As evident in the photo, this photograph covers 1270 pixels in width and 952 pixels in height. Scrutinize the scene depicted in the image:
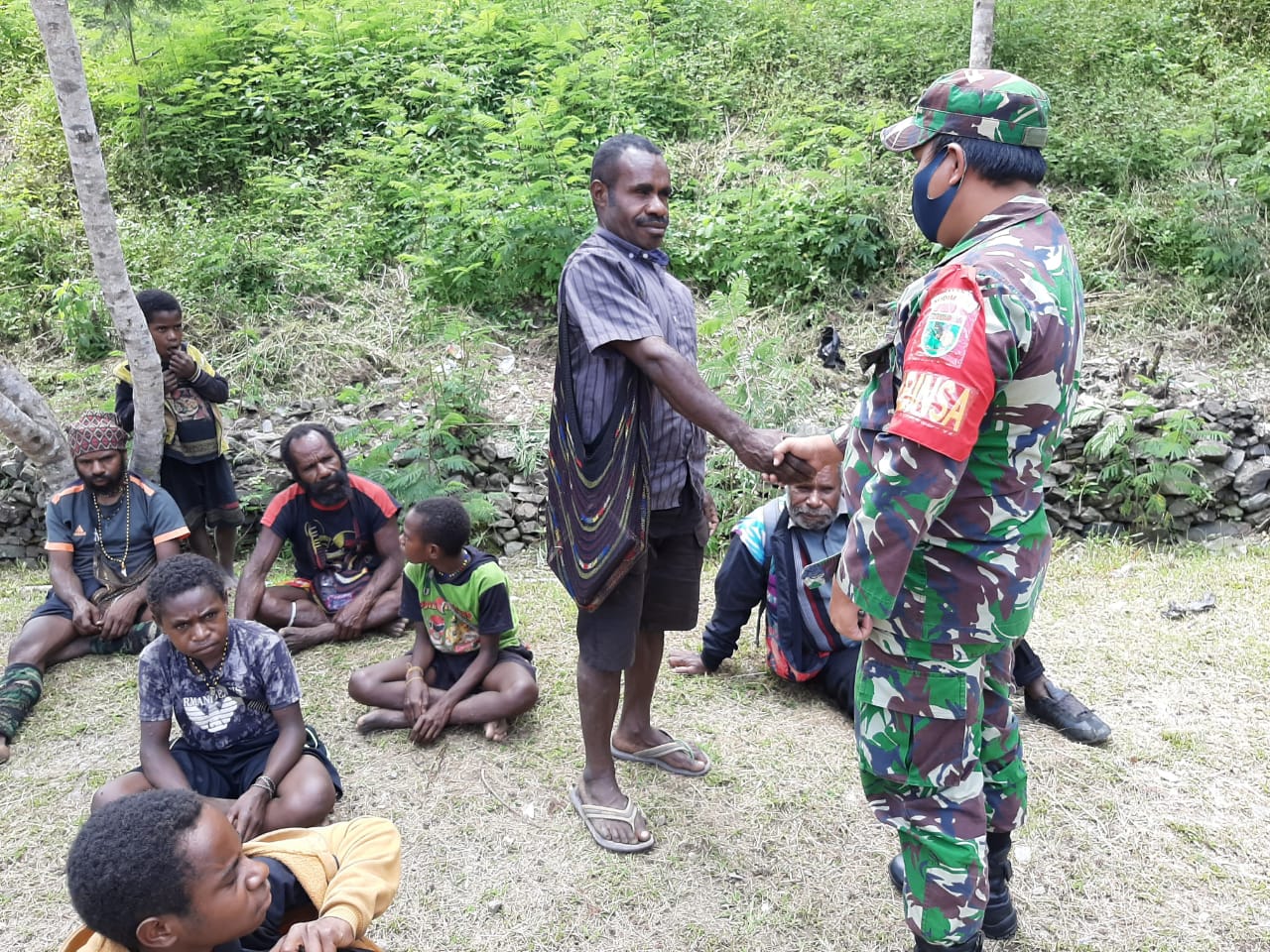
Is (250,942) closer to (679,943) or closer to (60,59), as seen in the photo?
(679,943)

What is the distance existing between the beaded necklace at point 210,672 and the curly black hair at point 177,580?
18 centimetres

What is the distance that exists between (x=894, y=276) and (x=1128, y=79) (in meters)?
3.57

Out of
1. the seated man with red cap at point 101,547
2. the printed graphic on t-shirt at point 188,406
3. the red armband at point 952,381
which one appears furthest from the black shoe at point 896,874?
the printed graphic on t-shirt at point 188,406

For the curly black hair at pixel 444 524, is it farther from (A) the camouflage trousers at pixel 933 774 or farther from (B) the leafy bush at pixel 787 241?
(B) the leafy bush at pixel 787 241

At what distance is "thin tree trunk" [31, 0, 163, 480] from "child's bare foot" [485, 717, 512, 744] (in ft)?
8.08

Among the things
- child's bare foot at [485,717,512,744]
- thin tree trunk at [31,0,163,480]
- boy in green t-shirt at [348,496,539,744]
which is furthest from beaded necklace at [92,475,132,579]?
child's bare foot at [485,717,512,744]

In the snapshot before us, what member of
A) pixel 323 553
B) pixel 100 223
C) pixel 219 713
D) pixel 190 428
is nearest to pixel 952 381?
pixel 219 713

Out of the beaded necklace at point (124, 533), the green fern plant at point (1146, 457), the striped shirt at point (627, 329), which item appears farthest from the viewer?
the green fern plant at point (1146, 457)

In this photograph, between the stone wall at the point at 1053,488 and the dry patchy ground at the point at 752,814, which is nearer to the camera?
the dry patchy ground at the point at 752,814

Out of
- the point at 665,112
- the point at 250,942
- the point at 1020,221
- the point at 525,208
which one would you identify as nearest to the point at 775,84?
the point at 665,112

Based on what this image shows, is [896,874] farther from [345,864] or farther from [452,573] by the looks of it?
[452,573]

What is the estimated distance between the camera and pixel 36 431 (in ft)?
15.4

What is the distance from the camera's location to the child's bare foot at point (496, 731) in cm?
361

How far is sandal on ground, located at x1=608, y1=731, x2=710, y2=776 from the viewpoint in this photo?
3367mm
